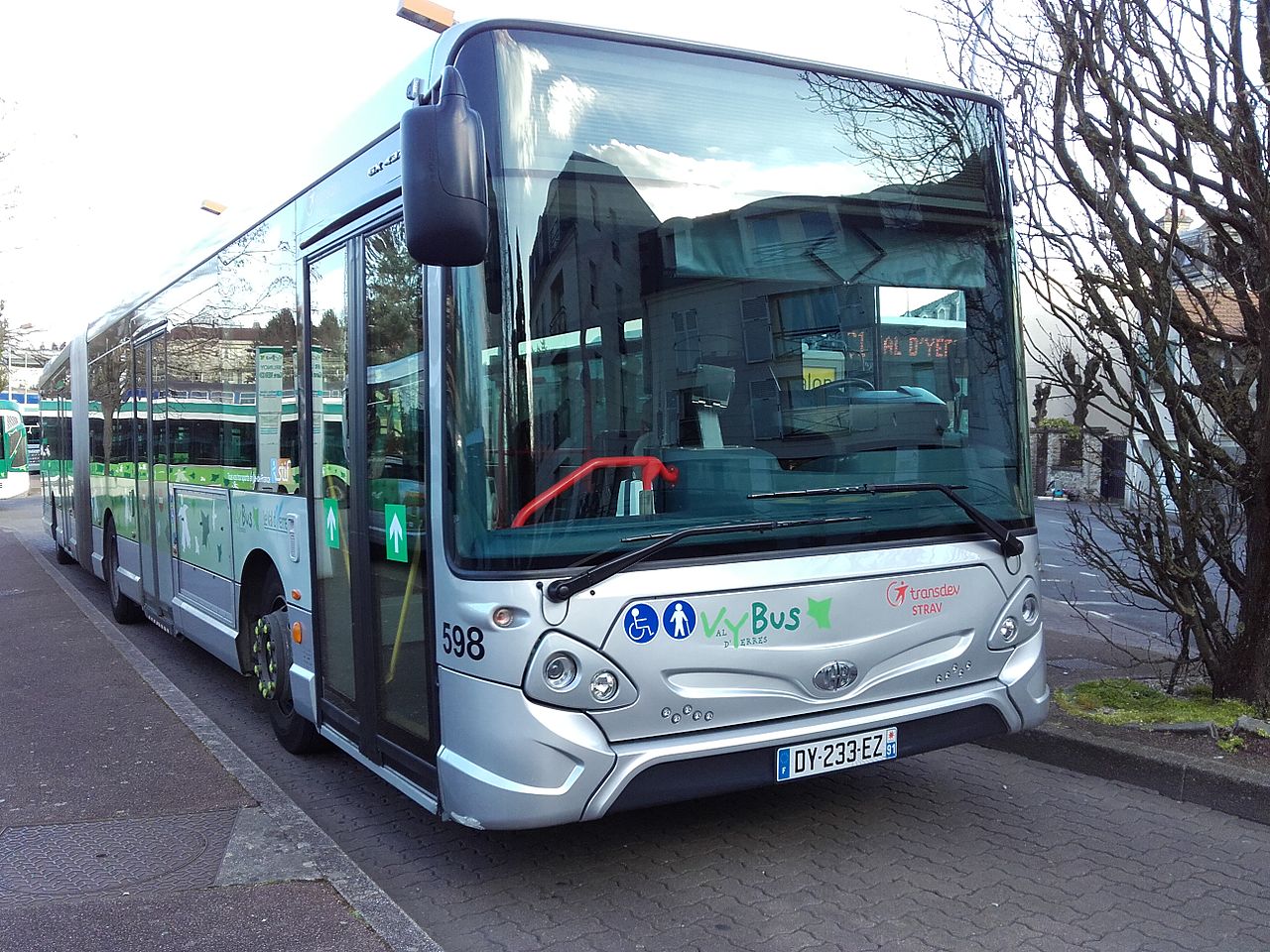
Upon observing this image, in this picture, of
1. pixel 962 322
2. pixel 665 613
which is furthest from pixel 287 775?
pixel 962 322

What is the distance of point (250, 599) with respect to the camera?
6477mm

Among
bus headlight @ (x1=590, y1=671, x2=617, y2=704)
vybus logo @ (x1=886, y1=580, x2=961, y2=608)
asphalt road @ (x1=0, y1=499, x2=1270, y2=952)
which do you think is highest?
vybus logo @ (x1=886, y1=580, x2=961, y2=608)

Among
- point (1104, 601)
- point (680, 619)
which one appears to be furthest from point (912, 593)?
point (1104, 601)

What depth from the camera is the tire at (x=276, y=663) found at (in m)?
5.90

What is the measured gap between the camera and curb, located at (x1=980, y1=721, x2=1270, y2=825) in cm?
481

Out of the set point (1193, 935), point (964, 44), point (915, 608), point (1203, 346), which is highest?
point (964, 44)

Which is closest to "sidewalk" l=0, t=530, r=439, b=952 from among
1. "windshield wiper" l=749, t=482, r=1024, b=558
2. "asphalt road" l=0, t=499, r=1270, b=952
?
"asphalt road" l=0, t=499, r=1270, b=952

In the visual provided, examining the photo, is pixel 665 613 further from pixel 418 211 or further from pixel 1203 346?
pixel 1203 346

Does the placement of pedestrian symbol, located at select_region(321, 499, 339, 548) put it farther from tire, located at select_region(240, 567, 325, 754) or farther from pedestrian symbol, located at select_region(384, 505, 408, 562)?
tire, located at select_region(240, 567, 325, 754)

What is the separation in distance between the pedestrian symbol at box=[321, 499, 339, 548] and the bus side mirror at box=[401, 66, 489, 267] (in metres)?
1.78

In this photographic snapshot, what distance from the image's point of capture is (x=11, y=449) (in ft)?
116

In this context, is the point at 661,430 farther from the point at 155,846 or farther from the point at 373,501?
the point at 155,846

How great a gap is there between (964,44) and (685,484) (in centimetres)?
374

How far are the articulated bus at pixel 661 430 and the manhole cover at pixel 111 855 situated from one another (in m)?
A: 0.78
